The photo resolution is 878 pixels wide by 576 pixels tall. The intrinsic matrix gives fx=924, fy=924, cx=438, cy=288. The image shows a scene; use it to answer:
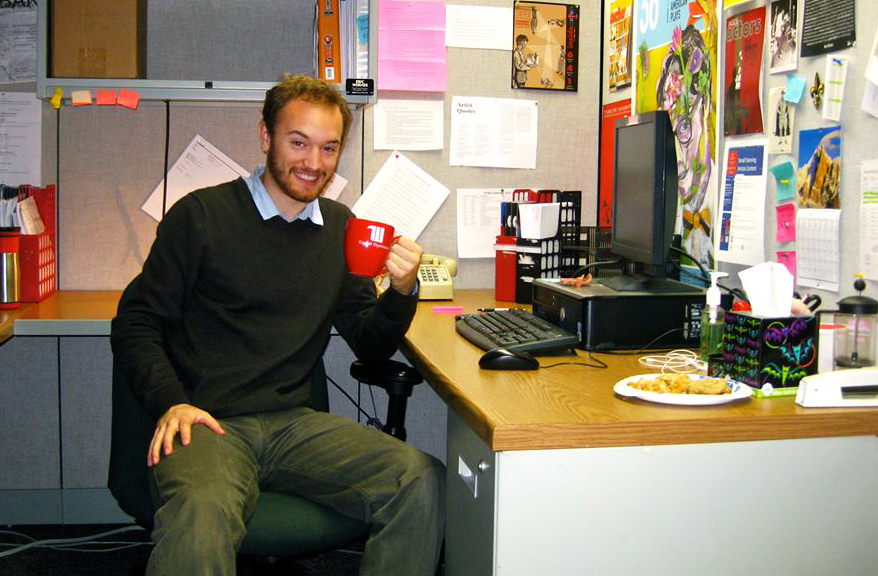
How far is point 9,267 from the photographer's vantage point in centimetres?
228

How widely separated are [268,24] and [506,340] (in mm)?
1342

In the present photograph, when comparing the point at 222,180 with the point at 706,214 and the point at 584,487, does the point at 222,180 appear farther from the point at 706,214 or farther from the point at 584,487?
the point at 584,487

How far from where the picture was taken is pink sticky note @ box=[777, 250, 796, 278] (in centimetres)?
176

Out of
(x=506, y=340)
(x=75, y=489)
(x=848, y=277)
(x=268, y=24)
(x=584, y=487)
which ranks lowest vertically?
(x=75, y=489)

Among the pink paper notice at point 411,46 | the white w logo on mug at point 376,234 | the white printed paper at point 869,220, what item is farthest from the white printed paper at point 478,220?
the white printed paper at point 869,220

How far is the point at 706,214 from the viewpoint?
209 centimetres

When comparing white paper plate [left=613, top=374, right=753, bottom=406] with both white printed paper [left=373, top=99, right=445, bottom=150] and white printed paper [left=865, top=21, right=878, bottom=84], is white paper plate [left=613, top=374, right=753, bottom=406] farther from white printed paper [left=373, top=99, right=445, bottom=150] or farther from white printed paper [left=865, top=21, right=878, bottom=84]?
white printed paper [left=373, top=99, right=445, bottom=150]

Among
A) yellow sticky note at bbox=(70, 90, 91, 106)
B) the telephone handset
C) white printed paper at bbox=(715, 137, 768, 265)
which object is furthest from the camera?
the telephone handset

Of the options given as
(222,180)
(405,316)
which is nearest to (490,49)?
(222,180)

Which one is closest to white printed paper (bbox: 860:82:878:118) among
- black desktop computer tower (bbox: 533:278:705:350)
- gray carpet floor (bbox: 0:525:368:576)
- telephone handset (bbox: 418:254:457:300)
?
black desktop computer tower (bbox: 533:278:705:350)

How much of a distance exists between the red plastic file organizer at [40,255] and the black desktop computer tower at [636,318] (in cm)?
140

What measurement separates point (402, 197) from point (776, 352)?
1509 millimetres

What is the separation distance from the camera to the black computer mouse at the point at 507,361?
1.56 meters

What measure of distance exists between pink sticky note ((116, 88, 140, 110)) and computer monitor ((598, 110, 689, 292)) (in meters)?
1.16
